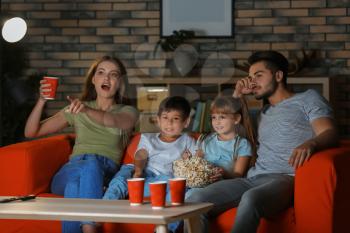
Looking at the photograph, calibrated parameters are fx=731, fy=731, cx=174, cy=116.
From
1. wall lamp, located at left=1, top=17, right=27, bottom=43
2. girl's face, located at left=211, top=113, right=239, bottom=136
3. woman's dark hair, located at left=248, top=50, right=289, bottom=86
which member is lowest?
girl's face, located at left=211, top=113, right=239, bottom=136

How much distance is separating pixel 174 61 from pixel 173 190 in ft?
10.9

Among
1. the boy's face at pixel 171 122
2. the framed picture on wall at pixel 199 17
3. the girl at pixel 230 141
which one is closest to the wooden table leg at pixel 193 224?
the girl at pixel 230 141

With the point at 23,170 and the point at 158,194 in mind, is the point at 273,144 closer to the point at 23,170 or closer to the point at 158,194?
the point at 158,194

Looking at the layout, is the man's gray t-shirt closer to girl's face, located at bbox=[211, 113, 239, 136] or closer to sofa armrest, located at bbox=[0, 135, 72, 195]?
girl's face, located at bbox=[211, 113, 239, 136]

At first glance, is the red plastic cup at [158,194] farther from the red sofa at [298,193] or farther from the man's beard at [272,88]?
the man's beard at [272,88]

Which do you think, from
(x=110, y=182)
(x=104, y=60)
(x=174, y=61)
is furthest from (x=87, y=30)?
(x=110, y=182)

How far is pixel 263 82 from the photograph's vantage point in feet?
9.92

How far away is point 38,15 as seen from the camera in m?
5.79

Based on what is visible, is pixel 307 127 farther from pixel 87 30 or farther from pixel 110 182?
pixel 87 30

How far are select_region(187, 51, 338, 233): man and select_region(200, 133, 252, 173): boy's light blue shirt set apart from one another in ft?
0.22

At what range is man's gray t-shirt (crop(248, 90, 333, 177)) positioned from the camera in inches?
114

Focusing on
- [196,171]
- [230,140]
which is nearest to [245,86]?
[230,140]

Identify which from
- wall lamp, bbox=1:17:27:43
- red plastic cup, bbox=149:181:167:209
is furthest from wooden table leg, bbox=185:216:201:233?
wall lamp, bbox=1:17:27:43

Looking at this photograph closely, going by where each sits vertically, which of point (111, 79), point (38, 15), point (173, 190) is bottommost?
point (173, 190)
